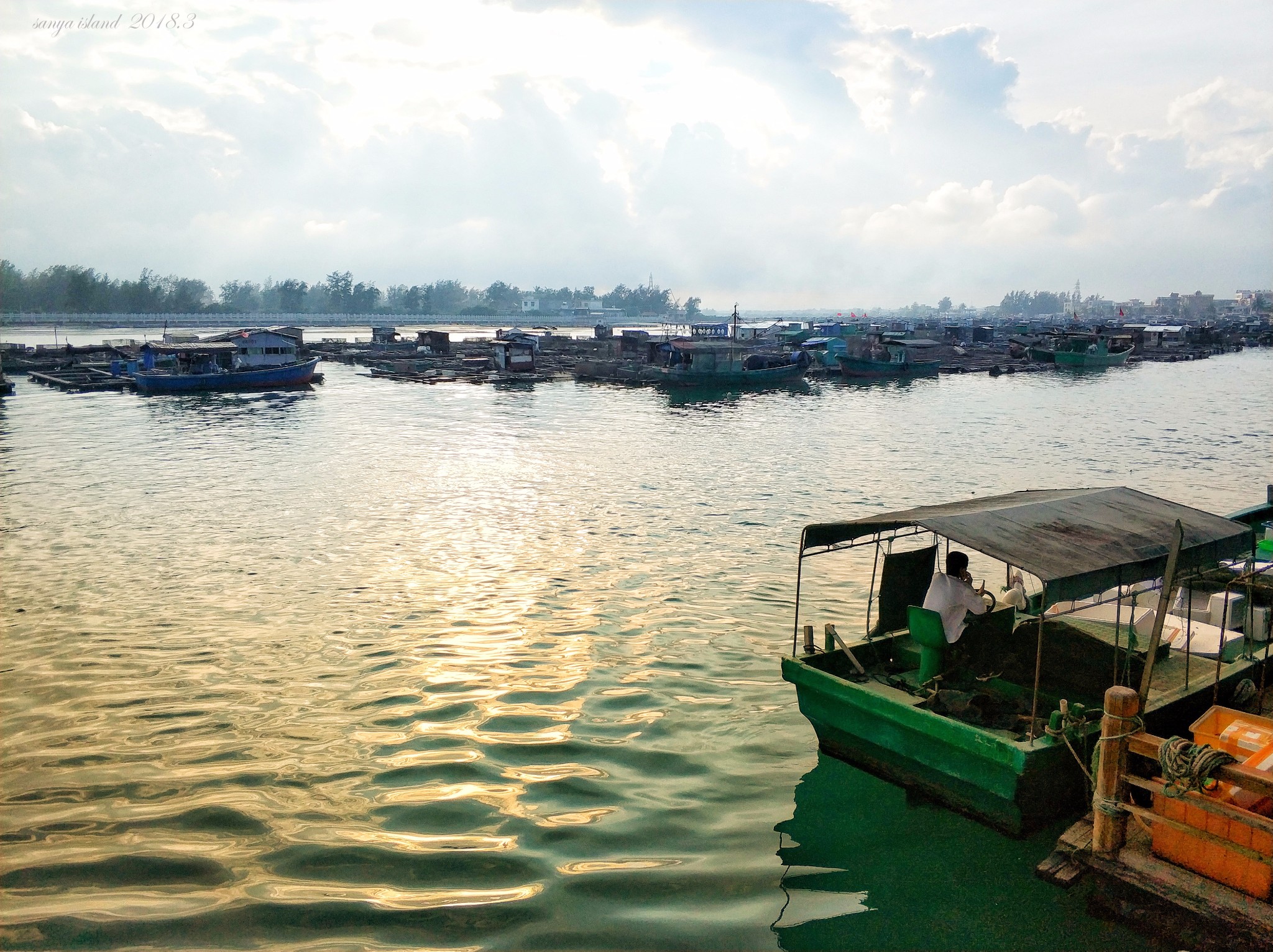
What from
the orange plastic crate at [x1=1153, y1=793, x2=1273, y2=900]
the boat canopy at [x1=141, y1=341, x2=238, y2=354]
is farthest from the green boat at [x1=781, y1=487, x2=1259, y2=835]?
the boat canopy at [x1=141, y1=341, x2=238, y2=354]

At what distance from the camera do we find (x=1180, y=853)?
18.3ft

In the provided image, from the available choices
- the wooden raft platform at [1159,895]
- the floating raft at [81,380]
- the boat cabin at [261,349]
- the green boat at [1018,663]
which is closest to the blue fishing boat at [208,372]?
the boat cabin at [261,349]

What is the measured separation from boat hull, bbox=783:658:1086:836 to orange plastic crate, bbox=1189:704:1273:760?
936 mm

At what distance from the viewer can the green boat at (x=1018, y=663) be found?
6.53 metres

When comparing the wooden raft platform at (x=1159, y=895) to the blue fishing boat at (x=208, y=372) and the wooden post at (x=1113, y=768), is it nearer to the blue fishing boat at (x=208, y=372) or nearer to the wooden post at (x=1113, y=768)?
the wooden post at (x=1113, y=768)

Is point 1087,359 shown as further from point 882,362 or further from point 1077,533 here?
point 1077,533

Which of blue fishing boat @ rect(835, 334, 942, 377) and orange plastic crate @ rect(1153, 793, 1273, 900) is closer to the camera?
orange plastic crate @ rect(1153, 793, 1273, 900)

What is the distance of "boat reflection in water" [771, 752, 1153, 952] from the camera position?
18.9ft

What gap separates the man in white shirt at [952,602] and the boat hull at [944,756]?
0.88m

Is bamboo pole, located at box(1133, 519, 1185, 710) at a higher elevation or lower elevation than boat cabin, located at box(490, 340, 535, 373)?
lower

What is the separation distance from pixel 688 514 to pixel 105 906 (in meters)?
13.0

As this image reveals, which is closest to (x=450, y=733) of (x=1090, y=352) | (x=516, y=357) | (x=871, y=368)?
(x=516, y=357)

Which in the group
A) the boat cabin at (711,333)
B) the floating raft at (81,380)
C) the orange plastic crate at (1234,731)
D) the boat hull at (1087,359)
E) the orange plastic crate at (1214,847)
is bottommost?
the orange plastic crate at (1214,847)

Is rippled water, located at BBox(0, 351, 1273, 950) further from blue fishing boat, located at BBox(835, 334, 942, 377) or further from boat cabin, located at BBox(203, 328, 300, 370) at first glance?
blue fishing boat, located at BBox(835, 334, 942, 377)
